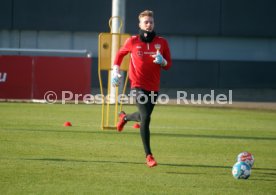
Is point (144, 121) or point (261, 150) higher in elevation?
point (144, 121)

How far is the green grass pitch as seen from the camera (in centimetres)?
964

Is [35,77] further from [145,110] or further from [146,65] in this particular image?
[145,110]

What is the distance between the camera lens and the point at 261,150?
559 inches

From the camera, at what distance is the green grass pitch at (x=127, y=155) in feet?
31.6

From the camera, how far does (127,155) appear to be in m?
12.8

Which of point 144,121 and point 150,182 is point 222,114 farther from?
point 150,182

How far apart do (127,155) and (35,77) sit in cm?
1456

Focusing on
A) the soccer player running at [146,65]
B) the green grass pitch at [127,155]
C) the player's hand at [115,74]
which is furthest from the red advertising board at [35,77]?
the soccer player running at [146,65]

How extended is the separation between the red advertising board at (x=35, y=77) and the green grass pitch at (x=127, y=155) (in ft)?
15.7

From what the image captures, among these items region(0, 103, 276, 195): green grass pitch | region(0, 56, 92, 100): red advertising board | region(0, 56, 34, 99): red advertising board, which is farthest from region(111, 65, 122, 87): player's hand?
region(0, 56, 34, 99): red advertising board

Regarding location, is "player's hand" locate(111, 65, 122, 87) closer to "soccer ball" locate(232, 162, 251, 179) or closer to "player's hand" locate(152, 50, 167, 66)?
"player's hand" locate(152, 50, 167, 66)

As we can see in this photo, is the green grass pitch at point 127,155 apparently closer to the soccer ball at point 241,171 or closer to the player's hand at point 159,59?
the soccer ball at point 241,171

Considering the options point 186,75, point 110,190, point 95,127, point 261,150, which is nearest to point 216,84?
point 186,75

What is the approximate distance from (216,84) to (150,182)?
3177cm
